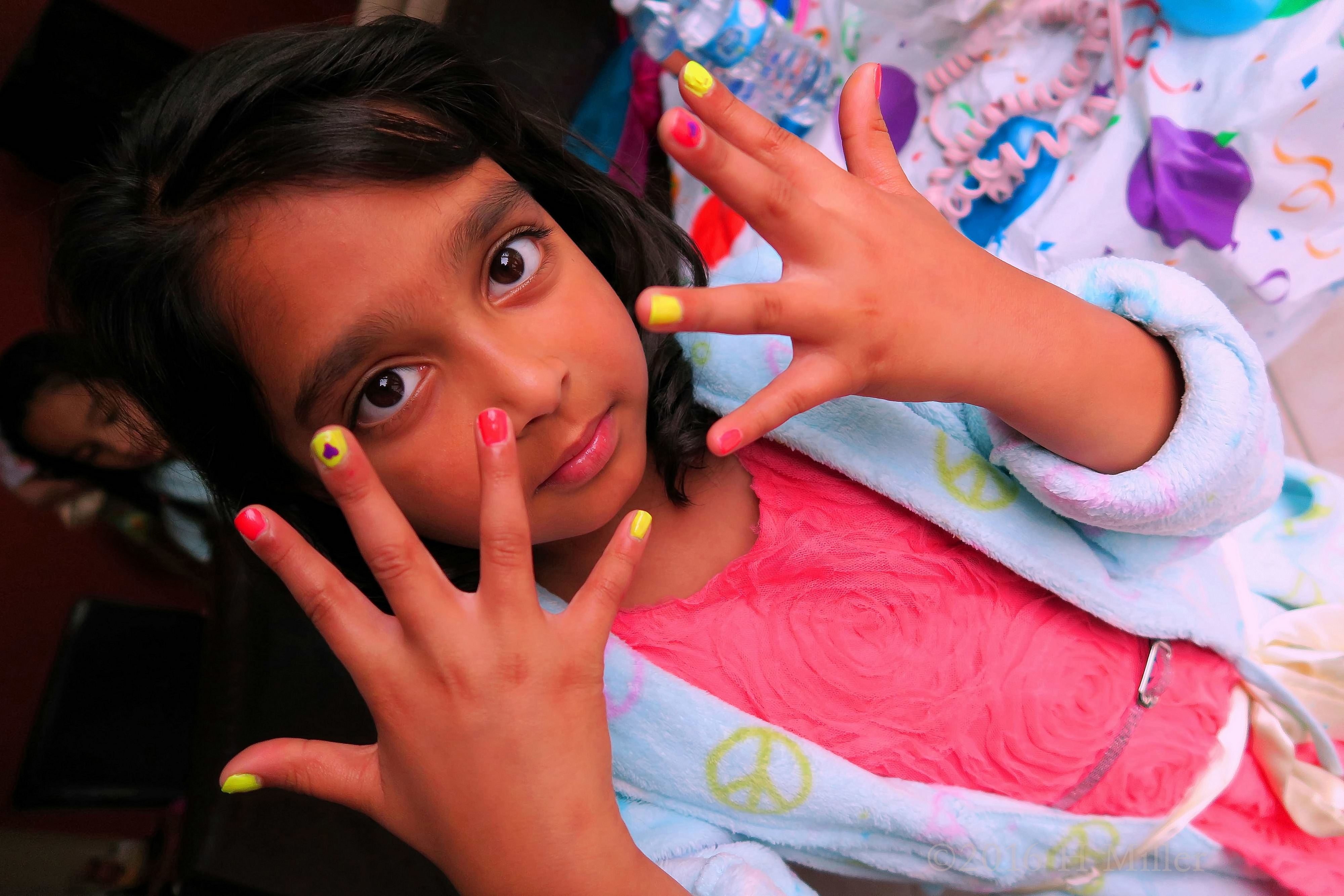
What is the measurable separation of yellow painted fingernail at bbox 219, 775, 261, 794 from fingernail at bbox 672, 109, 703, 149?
1.59 ft

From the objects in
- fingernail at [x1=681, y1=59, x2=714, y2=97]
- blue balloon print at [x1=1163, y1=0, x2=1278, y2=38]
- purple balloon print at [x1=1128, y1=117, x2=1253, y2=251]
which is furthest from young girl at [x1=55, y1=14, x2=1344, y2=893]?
blue balloon print at [x1=1163, y1=0, x2=1278, y2=38]

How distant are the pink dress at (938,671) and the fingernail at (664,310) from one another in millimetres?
331

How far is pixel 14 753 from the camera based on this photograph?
1.03 m

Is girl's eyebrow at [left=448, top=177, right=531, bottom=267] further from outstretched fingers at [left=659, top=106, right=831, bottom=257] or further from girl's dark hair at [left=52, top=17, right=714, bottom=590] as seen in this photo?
outstretched fingers at [left=659, top=106, right=831, bottom=257]

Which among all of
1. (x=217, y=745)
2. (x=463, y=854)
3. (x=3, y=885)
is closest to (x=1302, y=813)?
(x=463, y=854)

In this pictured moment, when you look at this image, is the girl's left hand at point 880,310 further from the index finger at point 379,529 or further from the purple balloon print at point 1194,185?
the purple balloon print at point 1194,185

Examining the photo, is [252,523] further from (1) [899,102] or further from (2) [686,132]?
(1) [899,102]

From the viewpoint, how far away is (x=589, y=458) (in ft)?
1.84

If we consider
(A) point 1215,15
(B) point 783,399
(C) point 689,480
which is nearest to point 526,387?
(B) point 783,399

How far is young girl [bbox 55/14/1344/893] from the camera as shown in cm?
49

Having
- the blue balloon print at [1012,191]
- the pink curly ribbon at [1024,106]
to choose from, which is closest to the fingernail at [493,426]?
the pink curly ribbon at [1024,106]

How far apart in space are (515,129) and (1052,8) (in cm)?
77

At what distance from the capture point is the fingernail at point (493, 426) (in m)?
0.46

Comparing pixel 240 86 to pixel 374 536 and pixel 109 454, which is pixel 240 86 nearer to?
pixel 374 536
